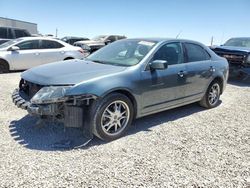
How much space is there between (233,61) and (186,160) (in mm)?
7344

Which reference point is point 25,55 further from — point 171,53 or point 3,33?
point 171,53

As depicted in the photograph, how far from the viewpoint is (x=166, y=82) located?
4.59 metres

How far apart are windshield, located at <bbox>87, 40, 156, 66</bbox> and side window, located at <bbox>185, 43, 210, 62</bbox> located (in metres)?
0.89

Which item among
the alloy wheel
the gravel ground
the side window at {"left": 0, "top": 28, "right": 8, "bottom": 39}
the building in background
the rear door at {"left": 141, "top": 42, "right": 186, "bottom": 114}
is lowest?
the gravel ground

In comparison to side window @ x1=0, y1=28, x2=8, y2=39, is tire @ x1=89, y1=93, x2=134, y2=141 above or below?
below

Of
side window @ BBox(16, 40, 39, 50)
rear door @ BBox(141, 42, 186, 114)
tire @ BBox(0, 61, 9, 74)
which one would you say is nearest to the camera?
rear door @ BBox(141, 42, 186, 114)

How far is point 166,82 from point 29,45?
272 inches

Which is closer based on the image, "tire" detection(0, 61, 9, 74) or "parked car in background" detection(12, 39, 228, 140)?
"parked car in background" detection(12, 39, 228, 140)

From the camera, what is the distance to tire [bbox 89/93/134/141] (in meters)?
3.75

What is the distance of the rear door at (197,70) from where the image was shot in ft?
16.8

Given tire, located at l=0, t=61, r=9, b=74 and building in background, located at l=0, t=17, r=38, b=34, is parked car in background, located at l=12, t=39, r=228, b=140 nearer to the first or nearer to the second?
tire, located at l=0, t=61, r=9, b=74

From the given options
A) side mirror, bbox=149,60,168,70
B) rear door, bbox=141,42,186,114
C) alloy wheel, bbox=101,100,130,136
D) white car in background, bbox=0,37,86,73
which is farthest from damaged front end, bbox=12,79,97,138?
white car in background, bbox=0,37,86,73

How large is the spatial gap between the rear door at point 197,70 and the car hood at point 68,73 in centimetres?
162

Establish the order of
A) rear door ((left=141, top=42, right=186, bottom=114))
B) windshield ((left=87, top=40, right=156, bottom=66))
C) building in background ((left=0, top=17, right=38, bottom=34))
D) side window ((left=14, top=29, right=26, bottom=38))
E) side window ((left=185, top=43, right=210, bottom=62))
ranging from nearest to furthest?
rear door ((left=141, top=42, right=186, bottom=114)) < windshield ((left=87, top=40, right=156, bottom=66)) < side window ((left=185, top=43, right=210, bottom=62)) < side window ((left=14, top=29, right=26, bottom=38)) < building in background ((left=0, top=17, right=38, bottom=34))
